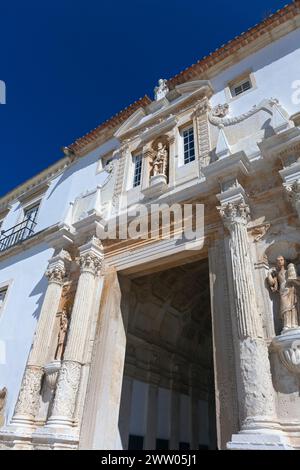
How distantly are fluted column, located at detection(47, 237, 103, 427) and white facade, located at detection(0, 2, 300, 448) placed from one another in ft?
0.11

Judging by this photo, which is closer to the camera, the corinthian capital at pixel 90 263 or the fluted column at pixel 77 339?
the fluted column at pixel 77 339

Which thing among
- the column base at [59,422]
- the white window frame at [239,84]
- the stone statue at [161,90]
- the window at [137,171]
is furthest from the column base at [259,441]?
the stone statue at [161,90]

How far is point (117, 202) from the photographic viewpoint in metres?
9.20

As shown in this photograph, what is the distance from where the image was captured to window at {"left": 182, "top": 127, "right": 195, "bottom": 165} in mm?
8664

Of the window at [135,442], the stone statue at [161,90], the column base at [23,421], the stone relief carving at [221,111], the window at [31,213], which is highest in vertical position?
the stone statue at [161,90]

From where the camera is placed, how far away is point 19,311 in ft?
32.5

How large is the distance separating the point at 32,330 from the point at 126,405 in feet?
10.5

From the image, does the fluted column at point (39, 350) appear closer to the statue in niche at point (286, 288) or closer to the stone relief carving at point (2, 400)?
the stone relief carving at point (2, 400)

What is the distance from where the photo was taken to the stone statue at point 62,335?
7510 mm

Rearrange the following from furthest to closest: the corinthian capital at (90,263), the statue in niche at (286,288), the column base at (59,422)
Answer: the corinthian capital at (90,263), the column base at (59,422), the statue in niche at (286,288)

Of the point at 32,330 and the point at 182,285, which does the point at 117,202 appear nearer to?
the point at 182,285

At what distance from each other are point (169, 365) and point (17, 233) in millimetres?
7874

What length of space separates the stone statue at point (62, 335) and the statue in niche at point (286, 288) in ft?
16.0
